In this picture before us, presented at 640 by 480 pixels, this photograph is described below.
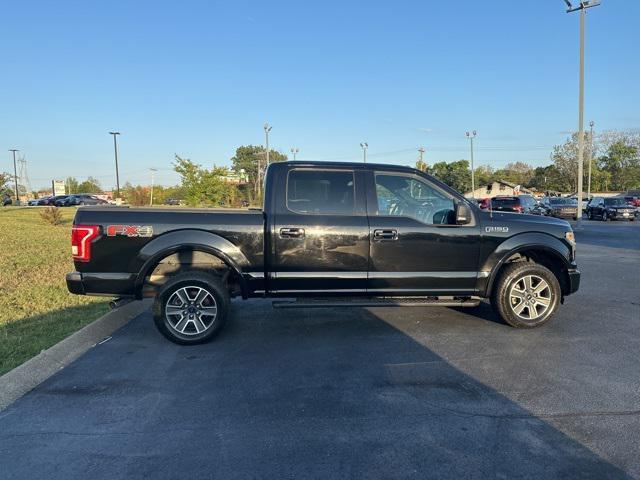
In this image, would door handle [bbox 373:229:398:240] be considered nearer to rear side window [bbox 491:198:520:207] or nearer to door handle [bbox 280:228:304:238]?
door handle [bbox 280:228:304:238]

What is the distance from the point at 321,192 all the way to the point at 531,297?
2.98 m

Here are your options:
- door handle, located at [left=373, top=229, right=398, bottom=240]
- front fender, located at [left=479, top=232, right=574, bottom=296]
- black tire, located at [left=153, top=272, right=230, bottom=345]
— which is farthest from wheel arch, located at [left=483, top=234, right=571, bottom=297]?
black tire, located at [left=153, top=272, right=230, bottom=345]

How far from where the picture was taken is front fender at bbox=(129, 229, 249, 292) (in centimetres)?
501

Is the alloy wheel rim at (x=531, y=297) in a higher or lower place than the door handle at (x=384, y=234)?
lower

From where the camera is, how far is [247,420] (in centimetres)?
340

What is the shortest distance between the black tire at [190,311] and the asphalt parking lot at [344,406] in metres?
0.18

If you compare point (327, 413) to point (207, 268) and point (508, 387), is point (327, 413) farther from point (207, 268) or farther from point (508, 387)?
point (207, 268)

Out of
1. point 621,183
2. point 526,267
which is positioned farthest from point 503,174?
point 526,267

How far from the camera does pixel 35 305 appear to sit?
6566 millimetres

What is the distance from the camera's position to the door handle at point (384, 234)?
5.22 metres

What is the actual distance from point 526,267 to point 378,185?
2149 millimetres

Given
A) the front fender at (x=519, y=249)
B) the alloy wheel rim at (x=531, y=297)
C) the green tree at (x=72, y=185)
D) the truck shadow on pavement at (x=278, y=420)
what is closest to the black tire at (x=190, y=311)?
the truck shadow on pavement at (x=278, y=420)

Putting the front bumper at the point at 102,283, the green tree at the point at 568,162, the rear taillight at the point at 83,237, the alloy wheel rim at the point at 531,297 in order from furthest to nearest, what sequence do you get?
the green tree at the point at 568,162 < the alloy wheel rim at the point at 531,297 < the front bumper at the point at 102,283 < the rear taillight at the point at 83,237

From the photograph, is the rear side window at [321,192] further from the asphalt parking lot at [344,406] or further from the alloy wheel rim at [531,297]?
the alloy wheel rim at [531,297]
